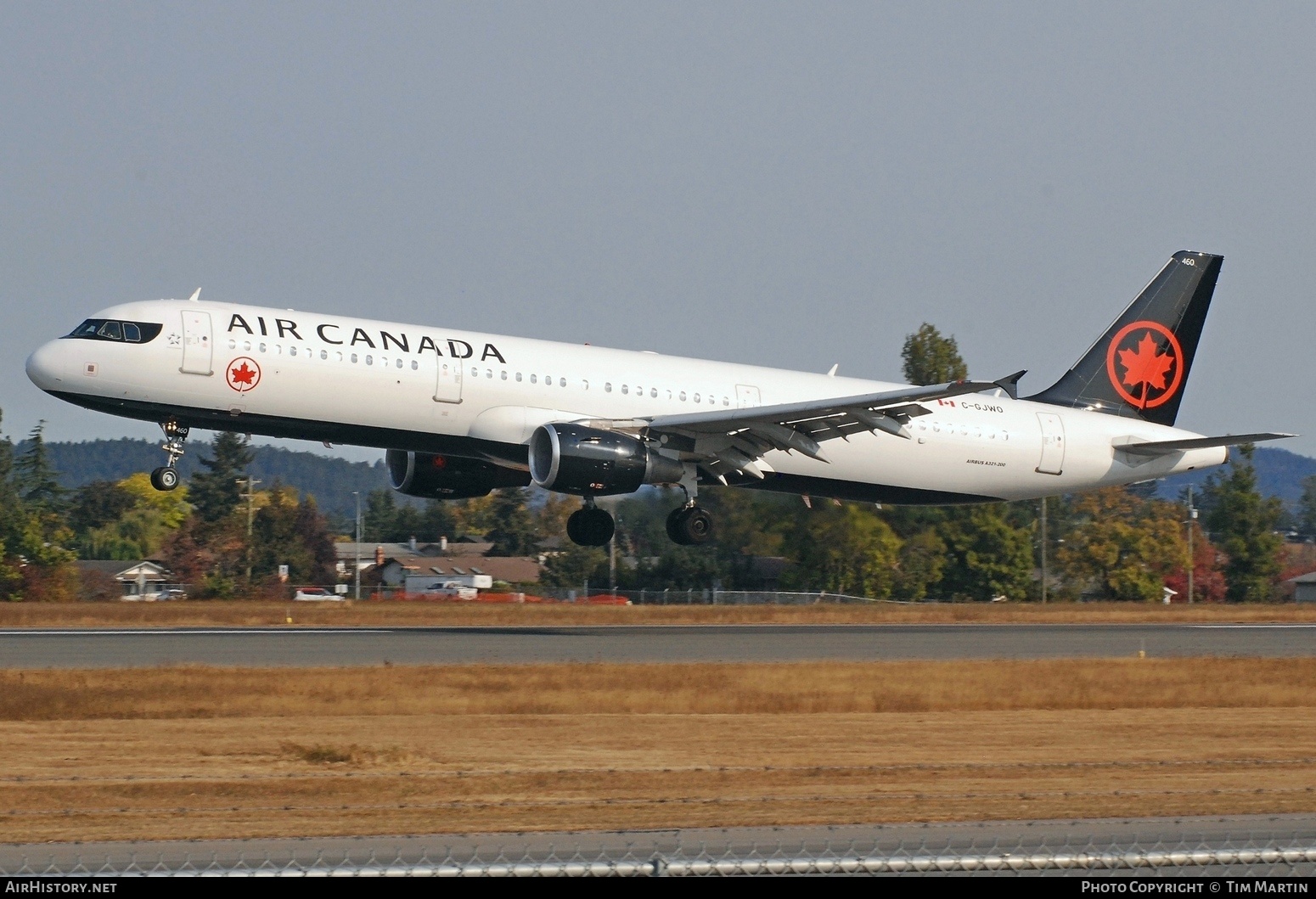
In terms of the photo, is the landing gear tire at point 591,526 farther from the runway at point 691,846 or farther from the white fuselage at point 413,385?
the runway at point 691,846

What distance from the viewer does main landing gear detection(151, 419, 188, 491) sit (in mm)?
31891

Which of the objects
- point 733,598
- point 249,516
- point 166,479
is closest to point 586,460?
point 166,479

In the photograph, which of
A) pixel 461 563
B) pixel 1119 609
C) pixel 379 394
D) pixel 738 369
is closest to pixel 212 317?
pixel 379 394

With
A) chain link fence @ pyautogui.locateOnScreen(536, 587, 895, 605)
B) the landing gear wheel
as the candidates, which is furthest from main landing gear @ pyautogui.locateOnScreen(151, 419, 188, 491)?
chain link fence @ pyautogui.locateOnScreen(536, 587, 895, 605)

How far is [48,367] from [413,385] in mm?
6951

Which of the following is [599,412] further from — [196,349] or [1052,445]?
[1052,445]

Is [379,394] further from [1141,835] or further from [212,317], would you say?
[1141,835]

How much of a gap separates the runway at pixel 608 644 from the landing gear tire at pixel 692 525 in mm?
2102

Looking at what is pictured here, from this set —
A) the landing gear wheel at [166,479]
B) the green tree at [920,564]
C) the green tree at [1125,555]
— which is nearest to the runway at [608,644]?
the landing gear wheel at [166,479]

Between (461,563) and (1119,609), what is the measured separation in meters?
78.8

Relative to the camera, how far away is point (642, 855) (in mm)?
11188

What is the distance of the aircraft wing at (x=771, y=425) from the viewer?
3275 cm

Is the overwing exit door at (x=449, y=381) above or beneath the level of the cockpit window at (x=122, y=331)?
beneath

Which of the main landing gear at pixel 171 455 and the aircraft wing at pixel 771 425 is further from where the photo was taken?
the aircraft wing at pixel 771 425
